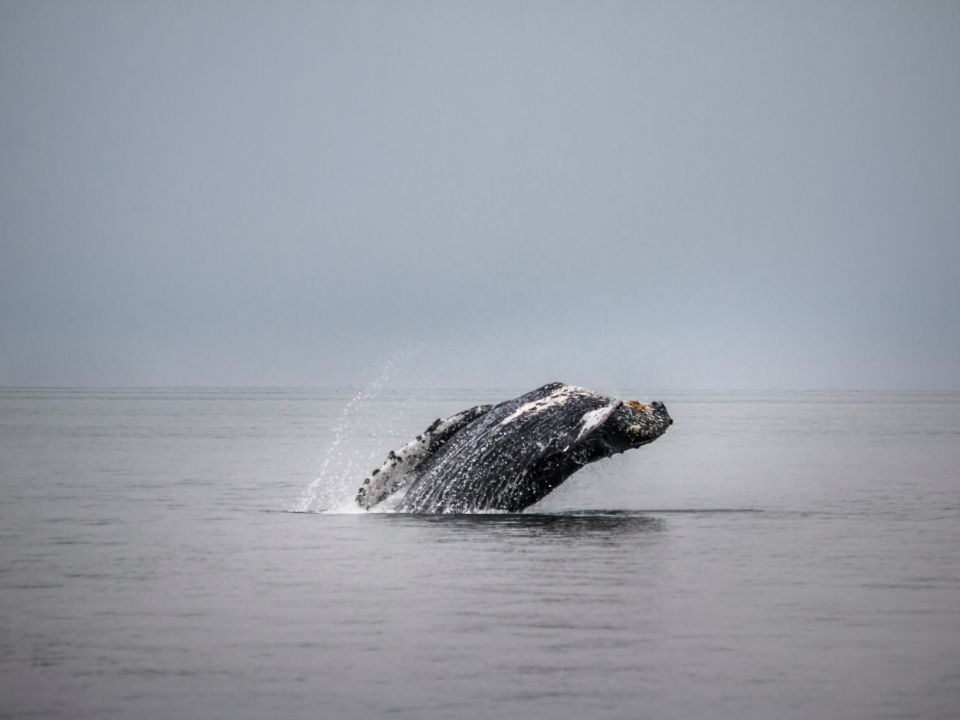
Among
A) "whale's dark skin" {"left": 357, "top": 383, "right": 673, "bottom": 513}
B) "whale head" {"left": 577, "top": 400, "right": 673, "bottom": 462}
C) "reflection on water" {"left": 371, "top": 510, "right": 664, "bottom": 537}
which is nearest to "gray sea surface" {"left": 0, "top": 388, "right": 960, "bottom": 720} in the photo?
"reflection on water" {"left": 371, "top": 510, "right": 664, "bottom": 537}

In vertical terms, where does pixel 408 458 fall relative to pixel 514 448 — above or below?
below

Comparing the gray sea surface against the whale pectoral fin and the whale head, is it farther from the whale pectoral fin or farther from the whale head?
the whale head

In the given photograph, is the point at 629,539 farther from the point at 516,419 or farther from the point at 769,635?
the point at 769,635

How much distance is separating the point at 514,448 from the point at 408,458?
1574 millimetres

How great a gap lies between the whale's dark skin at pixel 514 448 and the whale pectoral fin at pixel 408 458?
1 cm

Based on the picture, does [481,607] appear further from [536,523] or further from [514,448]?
[536,523]

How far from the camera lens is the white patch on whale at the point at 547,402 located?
16641mm

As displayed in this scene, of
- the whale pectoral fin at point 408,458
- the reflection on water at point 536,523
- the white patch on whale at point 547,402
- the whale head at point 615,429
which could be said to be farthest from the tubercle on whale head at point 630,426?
the whale pectoral fin at point 408,458

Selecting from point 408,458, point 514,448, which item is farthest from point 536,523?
point 408,458

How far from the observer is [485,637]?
9.95 meters

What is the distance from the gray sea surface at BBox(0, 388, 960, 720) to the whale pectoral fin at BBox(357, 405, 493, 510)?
49 cm

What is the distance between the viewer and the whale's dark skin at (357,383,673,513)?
1616 cm

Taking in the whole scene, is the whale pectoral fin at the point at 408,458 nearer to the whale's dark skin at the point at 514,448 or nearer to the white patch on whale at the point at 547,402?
the whale's dark skin at the point at 514,448

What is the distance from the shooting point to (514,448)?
16.5m
